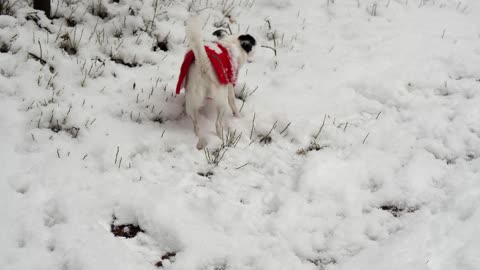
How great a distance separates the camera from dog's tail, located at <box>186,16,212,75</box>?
122 inches

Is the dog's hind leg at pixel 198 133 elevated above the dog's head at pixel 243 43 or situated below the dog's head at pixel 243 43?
below

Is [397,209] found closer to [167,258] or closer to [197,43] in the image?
[167,258]

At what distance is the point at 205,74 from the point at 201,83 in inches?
3.1

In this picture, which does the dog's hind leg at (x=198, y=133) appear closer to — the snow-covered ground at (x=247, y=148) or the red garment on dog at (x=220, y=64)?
the snow-covered ground at (x=247, y=148)

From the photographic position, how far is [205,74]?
3328mm

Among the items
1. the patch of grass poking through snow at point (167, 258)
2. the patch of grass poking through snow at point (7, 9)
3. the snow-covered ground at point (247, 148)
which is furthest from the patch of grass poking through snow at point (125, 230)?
the patch of grass poking through snow at point (7, 9)

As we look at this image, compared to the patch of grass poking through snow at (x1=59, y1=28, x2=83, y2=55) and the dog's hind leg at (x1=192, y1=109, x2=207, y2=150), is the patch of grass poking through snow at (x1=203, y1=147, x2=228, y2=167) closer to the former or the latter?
the dog's hind leg at (x1=192, y1=109, x2=207, y2=150)

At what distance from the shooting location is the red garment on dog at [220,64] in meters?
3.35

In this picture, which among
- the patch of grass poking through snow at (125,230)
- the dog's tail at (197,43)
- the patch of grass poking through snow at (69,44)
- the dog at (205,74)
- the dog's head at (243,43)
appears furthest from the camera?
the patch of grass poking through snow at (69,44)

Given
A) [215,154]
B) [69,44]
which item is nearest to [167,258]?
[215,154]

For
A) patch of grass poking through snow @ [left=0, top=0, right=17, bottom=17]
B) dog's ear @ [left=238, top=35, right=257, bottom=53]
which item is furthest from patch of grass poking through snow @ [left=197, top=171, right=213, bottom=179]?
patch of grass poking through snow @ [left=0, top=0, right=17, bottom=17]

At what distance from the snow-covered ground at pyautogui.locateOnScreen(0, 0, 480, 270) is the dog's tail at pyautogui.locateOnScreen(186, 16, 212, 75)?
24.9 inches

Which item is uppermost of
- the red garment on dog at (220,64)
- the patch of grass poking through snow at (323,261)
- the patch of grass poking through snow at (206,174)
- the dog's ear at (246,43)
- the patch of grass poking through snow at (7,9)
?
the dog's ear at (246,43)

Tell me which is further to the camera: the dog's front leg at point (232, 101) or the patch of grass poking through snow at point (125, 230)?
the dog's front leg at point (232, 101)
